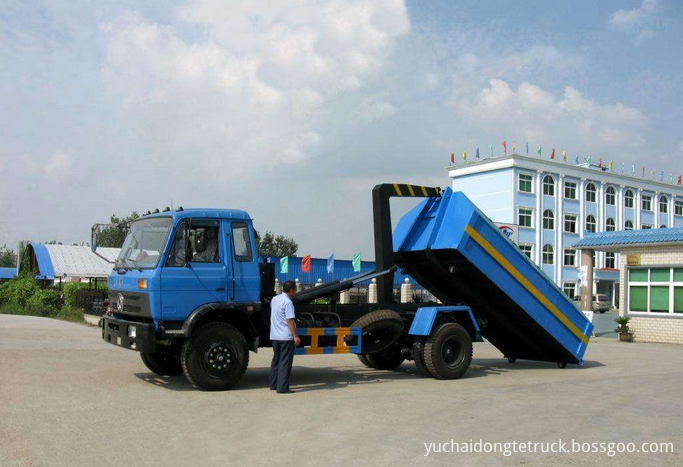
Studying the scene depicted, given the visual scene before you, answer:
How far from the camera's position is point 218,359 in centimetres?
997

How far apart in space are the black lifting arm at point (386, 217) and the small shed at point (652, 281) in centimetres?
1241

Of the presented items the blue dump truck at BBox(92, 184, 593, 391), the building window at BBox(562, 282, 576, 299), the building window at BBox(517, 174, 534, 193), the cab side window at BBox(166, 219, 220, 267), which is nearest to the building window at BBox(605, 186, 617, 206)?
the building window at BBox(562, 282, 576, 299)

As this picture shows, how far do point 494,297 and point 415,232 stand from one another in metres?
1.92

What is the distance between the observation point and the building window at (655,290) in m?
21.5

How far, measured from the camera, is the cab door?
9797mm

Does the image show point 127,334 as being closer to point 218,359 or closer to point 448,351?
point 218,359

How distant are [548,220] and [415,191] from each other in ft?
155

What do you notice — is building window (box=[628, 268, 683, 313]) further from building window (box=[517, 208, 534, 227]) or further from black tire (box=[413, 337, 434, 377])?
building window (box=[517, 208, 534, 227])

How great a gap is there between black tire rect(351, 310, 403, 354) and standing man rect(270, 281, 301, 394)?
1.64 m

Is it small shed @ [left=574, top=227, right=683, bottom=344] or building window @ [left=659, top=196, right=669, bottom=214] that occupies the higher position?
building window @ [left=659, top=196, right=669, bottom=214]

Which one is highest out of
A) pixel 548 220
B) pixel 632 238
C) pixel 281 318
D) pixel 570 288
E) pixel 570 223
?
pixel 548 220

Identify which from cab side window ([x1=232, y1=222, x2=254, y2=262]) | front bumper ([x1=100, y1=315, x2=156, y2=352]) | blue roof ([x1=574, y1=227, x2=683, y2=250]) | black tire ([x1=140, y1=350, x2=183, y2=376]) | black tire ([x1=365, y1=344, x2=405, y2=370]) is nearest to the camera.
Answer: front bumper ([x1=100, y1=315, x2=156, y2=352])

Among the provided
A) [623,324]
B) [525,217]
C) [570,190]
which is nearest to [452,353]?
[623,324]

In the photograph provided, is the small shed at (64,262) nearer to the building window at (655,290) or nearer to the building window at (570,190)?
the building window at (655,290)
